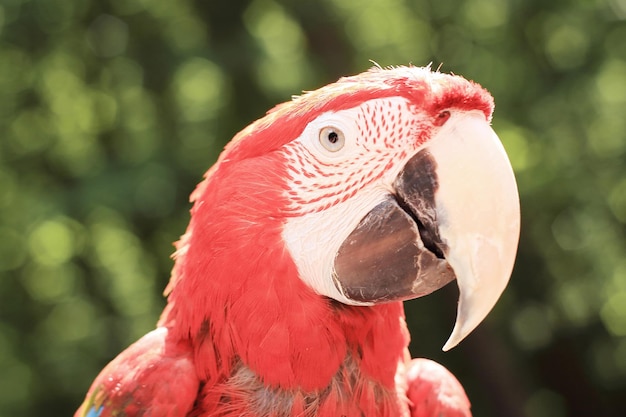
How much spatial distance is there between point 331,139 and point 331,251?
193 mm

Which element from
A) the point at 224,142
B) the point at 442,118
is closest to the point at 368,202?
the point at 442,118

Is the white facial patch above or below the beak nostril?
below

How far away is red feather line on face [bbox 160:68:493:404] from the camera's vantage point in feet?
4.37

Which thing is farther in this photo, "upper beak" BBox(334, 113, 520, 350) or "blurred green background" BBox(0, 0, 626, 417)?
"blurred green background" BBox(0, 0, 626, 417)

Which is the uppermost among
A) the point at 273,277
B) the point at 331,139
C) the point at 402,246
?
the point at 331,139

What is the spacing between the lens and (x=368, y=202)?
Answer: 1303mm

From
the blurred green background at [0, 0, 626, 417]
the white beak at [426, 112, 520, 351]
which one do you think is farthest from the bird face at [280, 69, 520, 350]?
the blurred green background at [0, 0, 626, 417]

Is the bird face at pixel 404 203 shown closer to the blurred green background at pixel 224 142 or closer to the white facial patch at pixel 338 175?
the white facial patch at pixel 338 175

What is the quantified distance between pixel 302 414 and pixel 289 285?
0.76 feet

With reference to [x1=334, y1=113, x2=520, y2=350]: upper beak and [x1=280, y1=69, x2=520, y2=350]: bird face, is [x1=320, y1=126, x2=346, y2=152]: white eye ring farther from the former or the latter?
[x1=334, y1=113, x2=520, y2=350]: upper beak

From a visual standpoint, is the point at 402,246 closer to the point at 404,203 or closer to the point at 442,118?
the point at 404,203

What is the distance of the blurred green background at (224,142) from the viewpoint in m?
3.16

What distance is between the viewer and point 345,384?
1397 millimetres

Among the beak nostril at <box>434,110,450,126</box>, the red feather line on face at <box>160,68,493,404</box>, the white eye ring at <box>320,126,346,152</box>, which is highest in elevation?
the beak nostril at <box>434,110,450,126</box>
